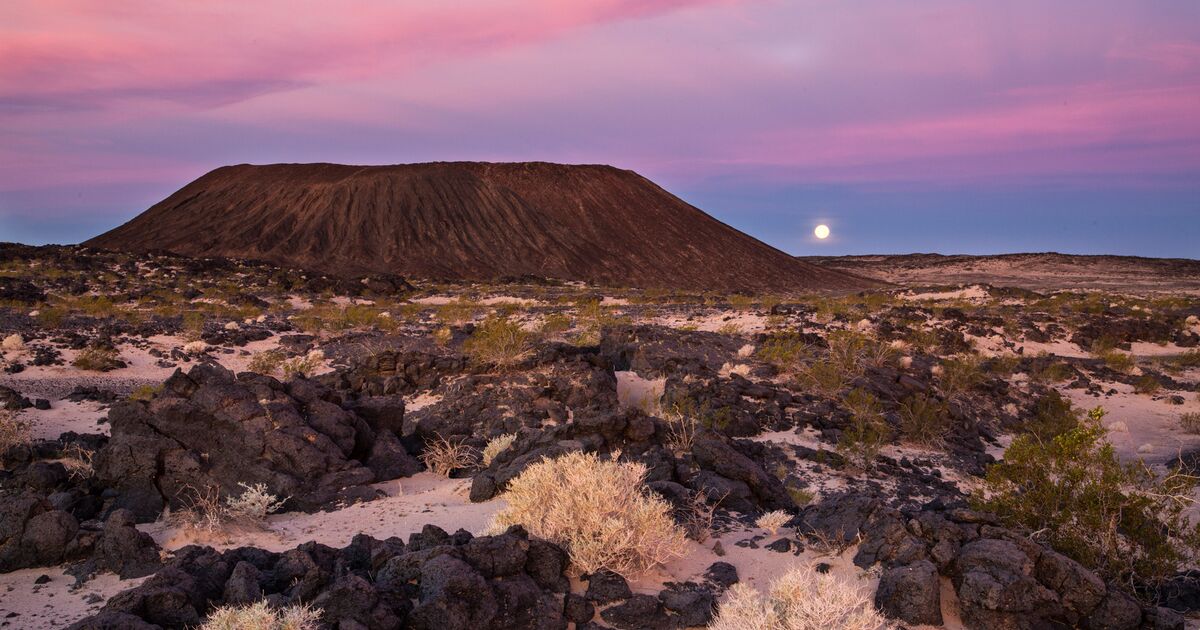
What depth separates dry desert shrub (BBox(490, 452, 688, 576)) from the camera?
4770 mm

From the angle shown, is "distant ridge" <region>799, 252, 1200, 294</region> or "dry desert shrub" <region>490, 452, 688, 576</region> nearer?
"dry desert shrub" <region>490, 452, 688, 576</region>

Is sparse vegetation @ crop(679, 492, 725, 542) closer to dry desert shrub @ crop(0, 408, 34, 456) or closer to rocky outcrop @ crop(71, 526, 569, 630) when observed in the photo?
rocky outcrop @ crop(71, 526, 569, 630)

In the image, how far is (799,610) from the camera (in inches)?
146

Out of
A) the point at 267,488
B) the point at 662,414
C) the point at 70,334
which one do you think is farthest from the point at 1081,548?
the point at 70,334

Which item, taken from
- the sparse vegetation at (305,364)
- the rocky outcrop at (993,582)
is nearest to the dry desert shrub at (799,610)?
the rocky outcrop at (993,582)

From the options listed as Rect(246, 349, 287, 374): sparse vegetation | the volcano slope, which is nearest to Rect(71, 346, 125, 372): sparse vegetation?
Rect(246, 349, 287, 374): sparse vegetation

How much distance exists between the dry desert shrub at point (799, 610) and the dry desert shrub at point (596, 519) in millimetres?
918

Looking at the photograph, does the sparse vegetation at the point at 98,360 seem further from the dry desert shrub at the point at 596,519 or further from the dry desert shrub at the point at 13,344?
the dry desert shrub at the point at 596,519

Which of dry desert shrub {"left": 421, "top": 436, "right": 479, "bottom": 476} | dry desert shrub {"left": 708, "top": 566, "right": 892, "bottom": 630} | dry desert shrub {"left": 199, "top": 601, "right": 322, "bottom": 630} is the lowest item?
dry desert shrub {"left": 421, "top": 436, "right": 479, "bottom": 476}

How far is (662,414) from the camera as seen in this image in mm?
9906

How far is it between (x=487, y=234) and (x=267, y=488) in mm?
53263

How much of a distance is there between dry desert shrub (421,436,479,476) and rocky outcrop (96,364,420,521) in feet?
0.75

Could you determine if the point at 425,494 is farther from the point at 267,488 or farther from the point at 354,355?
the point at 354,355

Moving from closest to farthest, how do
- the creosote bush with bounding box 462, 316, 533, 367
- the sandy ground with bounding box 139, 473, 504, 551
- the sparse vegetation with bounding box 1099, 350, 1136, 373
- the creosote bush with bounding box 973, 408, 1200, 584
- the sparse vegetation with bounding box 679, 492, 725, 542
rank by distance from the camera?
1. the creosote bush with bounding box 973, 408, 1200, 584
2. the sparse vegetation with bounding box 679, 492, 725, 542
3. the sandy ground with bounding box 139, 473, 504, 551
4. the creosote bush with bounding box 462, 316, 533, 367
5. the sparse vegetation with bounding box 1099, 350, 1136, 373
